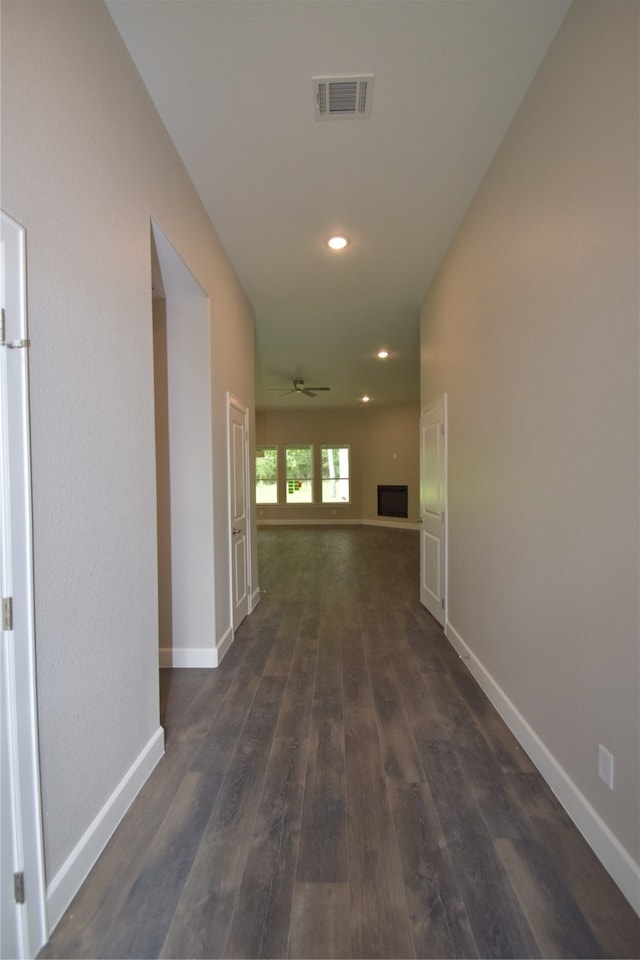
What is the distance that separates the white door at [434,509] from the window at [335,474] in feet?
24.0

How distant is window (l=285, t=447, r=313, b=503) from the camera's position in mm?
11898

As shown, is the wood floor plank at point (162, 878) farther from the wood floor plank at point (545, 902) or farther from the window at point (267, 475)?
the window at point (267, 475)

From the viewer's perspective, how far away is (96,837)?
1.49 meters

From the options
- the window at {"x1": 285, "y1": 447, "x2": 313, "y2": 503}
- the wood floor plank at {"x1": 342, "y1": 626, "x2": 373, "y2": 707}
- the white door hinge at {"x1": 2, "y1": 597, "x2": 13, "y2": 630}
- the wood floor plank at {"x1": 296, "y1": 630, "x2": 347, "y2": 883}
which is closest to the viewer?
the white door hinge at {"x1": 2, "y1": 597, "x2": 13, "y2": 630}

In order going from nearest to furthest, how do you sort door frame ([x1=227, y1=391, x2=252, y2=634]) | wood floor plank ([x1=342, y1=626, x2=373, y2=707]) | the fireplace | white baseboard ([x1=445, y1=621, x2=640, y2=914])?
white baseboard ([x1=445, y1=621, x2=640, y2=914])
wood floor plank ([x1=342, y1=626, x2=373, y2=707])
door frame ([x1=227, y1=391, x2=252, y2=634])
the fireplace

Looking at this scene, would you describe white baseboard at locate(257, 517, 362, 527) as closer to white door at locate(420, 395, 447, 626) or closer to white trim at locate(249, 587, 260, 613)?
white trim at locate(249, 587, 260, 613)

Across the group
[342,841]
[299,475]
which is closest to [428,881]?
[342,841]

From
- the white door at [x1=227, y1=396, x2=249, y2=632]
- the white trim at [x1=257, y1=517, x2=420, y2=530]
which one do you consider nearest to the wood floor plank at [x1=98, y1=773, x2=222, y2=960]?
the white door at [x1=227, y1=396, x2=249, y2=632]

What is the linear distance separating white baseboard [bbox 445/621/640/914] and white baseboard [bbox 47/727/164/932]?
180 cm

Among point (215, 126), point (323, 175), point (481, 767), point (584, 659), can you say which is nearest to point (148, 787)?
point (481, 767)

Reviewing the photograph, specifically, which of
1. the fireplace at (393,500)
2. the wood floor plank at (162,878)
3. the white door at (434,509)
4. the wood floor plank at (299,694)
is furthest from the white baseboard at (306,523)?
the wood floor plank at (162,878)

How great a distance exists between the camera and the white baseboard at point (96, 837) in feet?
4.23

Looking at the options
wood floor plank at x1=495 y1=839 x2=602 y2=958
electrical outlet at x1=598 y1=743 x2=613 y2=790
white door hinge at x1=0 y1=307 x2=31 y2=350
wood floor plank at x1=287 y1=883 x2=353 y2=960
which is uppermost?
white door hinge at x1=0 y1=307 x2=31 y2=350

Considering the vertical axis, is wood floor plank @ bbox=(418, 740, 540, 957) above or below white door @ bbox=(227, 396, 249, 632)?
below
